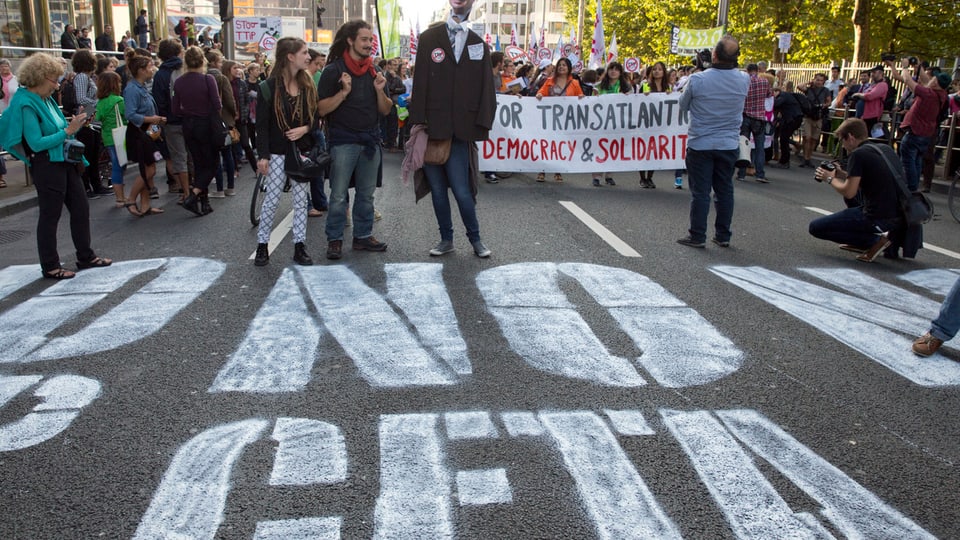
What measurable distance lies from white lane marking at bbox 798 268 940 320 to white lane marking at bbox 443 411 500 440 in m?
3.66

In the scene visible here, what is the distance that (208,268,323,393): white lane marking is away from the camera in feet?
14.0

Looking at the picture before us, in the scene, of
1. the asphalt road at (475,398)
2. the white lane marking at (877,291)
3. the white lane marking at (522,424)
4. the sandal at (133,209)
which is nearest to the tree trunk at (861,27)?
the white lane marking at (877,291)

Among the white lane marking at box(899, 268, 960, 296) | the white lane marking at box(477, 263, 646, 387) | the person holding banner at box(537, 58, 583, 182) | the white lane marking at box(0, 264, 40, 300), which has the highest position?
the person holding banner at box(537, 58, 583, 182)

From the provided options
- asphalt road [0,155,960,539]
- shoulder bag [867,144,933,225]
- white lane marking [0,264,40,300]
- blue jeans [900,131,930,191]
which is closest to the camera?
asphalt road [0,155,960,539]

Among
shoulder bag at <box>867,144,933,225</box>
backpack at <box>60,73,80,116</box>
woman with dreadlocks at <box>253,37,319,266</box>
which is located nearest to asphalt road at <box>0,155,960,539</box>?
woman with dreadlocks at <box>253,37,319,266</box>

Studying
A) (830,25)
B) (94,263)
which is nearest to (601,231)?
(94,263)

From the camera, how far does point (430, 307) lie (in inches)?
225

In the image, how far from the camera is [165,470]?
3330 mm

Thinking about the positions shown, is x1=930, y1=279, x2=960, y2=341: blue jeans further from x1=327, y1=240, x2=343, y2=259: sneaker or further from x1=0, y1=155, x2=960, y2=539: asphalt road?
x1=327, y1=240, x2=343, y2=259: sneaker

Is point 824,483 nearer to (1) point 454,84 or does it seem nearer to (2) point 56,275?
(1) point 454,84

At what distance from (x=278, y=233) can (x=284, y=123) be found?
67.7 inches

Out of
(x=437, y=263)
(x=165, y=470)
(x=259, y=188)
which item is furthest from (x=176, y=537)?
(x=259, y=188)

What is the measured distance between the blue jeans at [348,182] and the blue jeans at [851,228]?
14.1 feet

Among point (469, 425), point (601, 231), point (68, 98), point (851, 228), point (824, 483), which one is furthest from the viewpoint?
point (68, 98)
